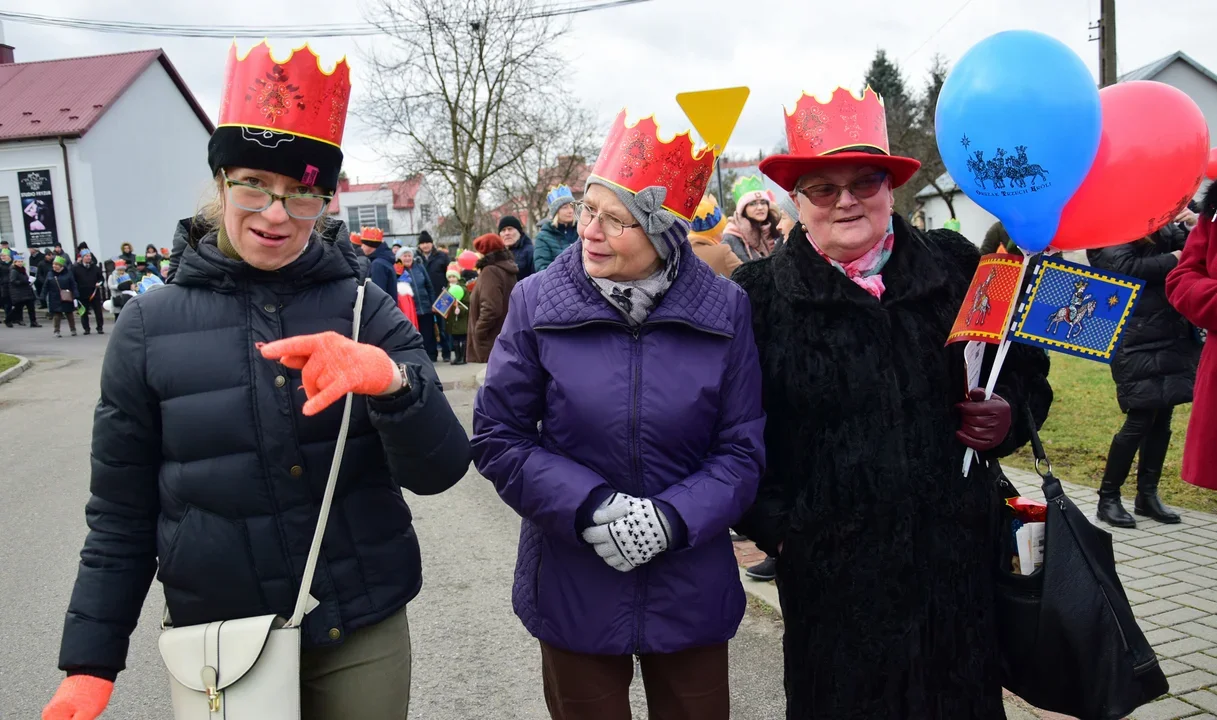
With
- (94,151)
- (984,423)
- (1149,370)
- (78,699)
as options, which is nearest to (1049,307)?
(984,423)

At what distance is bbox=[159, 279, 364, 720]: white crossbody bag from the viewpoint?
1.77m

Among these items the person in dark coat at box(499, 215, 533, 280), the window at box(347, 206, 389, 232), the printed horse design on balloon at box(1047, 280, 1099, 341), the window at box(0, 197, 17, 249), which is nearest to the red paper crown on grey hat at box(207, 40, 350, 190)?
the printed horse design on balloon at box(1047, 280, 1099, 341)

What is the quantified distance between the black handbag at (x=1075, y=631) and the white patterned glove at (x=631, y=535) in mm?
1002

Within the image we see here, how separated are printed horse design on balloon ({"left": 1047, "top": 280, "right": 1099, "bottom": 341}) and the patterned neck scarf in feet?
1.41

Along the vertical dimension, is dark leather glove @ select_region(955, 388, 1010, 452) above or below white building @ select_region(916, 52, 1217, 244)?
below

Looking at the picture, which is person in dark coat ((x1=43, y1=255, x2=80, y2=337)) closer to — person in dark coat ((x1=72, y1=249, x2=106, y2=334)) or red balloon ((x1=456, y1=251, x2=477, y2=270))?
person in dark coat ((x1=72, y1=249, x2=106, y2=334))

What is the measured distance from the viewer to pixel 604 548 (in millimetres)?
2109

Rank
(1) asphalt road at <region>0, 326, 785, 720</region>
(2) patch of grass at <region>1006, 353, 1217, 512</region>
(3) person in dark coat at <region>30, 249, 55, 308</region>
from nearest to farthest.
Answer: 1. (1) asphalt road at <region>0, 326, 785, 720</region>
2. (2) patch of grass at <region>1006, 353, 1217, 512</region>
3. (3) person in dark coat at <region>30, 249, 55, 308</region>

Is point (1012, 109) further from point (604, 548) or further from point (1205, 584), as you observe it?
point (1205, 584)

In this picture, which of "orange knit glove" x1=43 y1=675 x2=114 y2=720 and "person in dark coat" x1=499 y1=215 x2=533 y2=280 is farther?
"person in dark coat" x1=499 y1=215 x2=533 y2=280

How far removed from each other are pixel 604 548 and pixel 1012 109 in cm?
148

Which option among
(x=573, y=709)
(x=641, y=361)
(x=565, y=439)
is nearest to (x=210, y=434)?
(x=565, y=439)

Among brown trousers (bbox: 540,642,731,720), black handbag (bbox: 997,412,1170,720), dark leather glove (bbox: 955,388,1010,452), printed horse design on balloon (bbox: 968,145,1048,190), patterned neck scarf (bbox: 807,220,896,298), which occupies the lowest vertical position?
brown trousers (bbox: 540,642,731,720)

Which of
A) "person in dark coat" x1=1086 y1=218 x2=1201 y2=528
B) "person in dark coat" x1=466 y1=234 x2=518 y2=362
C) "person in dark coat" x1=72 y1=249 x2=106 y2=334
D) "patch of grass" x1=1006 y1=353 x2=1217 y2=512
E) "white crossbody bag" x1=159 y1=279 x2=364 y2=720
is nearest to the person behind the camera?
"white crossbody bag" x1=159 y1=279 x2=364 y2=720
